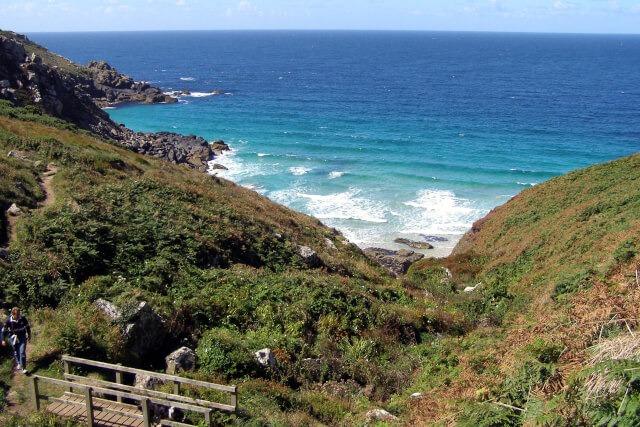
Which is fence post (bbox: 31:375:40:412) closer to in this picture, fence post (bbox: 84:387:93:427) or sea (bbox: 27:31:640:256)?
fence post (bbox: 84:387:93:427)

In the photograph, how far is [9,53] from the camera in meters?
59.6

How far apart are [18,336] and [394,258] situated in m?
33.3

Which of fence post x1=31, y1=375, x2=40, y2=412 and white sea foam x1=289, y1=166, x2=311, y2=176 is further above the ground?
fence post x1=31, y1=375, x2=40, y2=412

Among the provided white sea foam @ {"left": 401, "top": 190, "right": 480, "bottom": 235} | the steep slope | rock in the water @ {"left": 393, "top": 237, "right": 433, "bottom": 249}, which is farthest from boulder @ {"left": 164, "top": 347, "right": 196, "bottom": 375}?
white sea foam @ {"left": 401, "top": 190, "right": 480, "bottom": 235}

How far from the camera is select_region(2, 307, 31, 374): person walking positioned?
12195mm

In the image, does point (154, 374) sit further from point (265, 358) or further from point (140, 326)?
point (265, 358)

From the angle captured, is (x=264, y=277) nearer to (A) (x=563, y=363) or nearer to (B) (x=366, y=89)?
(A) (x=563, y=363)

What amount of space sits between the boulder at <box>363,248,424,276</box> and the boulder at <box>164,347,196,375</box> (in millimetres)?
24214

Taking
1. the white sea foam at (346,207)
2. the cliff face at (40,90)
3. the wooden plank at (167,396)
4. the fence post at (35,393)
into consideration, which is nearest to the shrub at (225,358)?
the wooden plank at (167,396)

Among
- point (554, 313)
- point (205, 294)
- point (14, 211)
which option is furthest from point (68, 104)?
point (554, 313)

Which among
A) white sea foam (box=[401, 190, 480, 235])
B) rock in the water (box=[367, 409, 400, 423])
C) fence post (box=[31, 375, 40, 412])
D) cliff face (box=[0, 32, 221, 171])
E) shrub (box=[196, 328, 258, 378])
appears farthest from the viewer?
cliff face (box=[0, 32, 221, 171])

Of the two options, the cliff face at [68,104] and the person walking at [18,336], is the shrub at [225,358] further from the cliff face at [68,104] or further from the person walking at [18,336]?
the cliff face at [68,104]

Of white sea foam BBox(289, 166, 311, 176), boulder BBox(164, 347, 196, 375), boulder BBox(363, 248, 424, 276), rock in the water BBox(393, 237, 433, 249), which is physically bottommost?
rock in the water BBox(393, 237, 433, 249)

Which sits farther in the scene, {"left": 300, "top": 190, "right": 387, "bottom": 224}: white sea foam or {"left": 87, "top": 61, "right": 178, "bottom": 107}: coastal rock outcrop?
{"left": 87, "top": 61, "right": 178, "bottom": 107}: coastal rock outcrop
